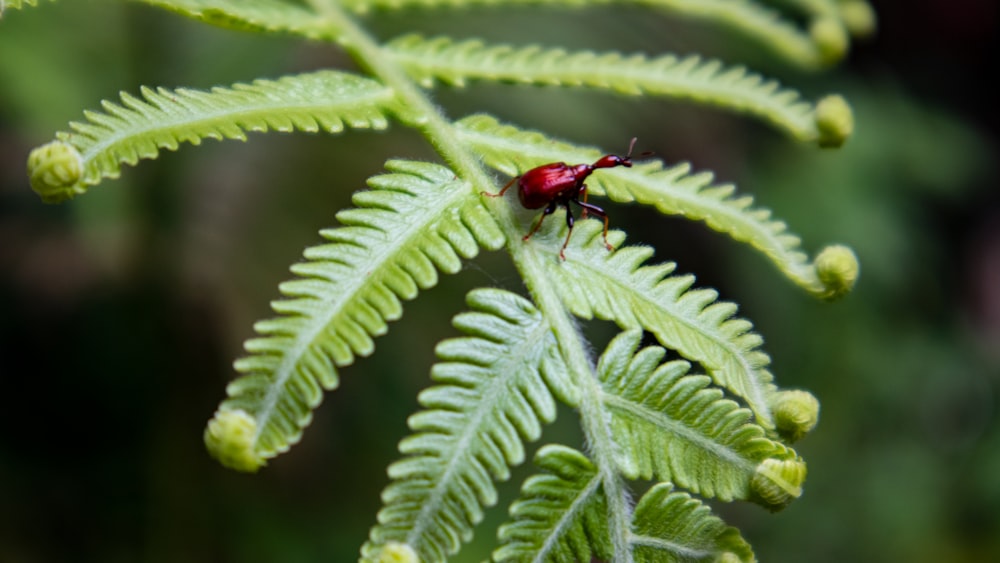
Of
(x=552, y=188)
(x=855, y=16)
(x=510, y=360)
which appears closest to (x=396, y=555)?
(x=510, y=360)

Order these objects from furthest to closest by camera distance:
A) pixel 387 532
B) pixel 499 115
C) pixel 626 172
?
Result: pixel 499 115 → pixel 626 172 → pixel 387 532

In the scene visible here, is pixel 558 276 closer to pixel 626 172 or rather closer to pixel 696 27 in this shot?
pixel 626 172

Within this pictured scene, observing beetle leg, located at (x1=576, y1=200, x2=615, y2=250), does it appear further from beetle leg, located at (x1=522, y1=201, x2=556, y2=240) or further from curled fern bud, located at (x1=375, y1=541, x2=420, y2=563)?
curled fern bud, located at (x1=375, y1=541, x2=420, y2=563)

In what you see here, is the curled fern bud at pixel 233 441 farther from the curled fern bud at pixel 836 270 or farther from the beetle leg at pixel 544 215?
the curled fern bud at pixel 836 270

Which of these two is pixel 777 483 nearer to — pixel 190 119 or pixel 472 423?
pixel 472 423

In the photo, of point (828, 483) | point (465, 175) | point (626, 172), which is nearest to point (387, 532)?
point (465, 175)
